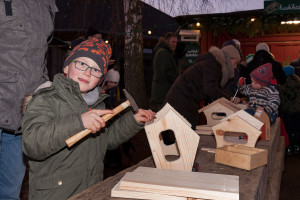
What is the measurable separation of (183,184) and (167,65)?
3994 mm

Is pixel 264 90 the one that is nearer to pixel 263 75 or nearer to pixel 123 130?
pixel 263 75

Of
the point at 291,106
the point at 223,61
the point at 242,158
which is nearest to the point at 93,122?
the point at 242,158

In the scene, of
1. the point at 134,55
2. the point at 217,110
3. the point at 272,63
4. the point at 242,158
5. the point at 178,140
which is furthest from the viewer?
the point at 134,55

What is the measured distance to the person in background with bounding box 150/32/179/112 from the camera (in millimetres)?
5066

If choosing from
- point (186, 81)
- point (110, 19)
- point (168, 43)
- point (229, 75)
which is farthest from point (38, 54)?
point (110, 19)

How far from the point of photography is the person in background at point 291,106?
578 cm

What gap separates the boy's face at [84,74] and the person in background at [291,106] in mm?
4813

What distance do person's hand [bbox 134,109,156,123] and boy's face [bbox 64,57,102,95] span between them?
11.0 inches

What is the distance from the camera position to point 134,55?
Result: 6602 mm

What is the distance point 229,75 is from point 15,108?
8.37 feet

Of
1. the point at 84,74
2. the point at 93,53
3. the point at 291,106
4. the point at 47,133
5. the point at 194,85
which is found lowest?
the point at 291,106

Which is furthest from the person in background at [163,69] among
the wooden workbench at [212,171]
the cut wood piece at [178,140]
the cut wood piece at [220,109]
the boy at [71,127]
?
the cut wood piece at [178,140]

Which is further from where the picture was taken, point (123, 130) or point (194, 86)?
point (194, 86)

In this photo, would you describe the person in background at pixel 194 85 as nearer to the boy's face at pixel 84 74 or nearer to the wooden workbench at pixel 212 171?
the wooden workbench at pixel 212 171
